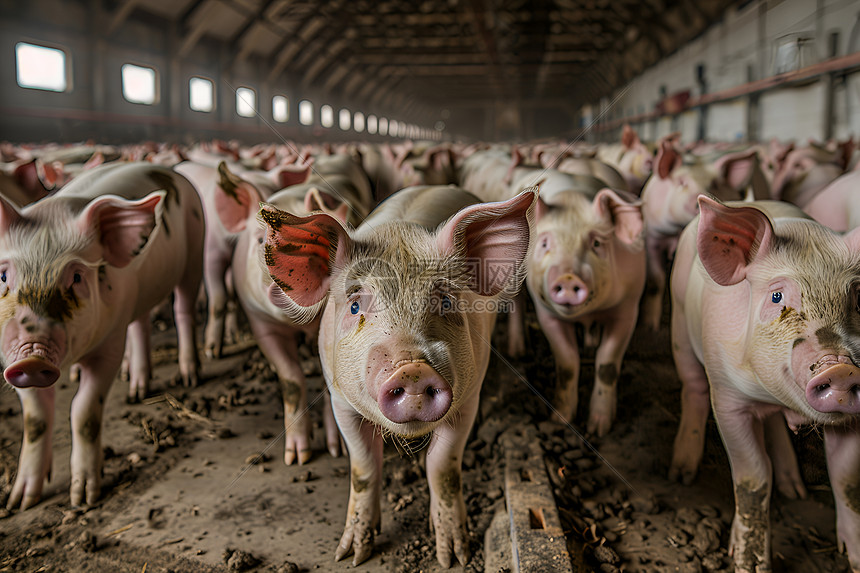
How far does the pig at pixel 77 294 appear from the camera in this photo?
2.34m

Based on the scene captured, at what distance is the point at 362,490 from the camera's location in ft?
8.16

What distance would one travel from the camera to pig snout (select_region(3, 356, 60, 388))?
2.24 m

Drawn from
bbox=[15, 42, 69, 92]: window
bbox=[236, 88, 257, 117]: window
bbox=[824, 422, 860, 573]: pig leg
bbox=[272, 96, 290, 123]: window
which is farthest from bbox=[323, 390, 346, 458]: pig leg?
bbox=[272, 96, 290, 123]: window

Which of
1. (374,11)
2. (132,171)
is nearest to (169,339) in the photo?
(132,171)

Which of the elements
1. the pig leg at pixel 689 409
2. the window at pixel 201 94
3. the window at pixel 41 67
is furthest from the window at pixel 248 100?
the pig leg at pixel 689 409

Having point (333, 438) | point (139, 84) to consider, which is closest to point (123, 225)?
point (333, 438)

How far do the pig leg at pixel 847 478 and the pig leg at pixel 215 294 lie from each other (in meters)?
4.02

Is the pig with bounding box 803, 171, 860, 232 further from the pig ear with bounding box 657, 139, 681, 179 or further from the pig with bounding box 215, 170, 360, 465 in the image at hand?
the pig with bounding box 215, 170, 360, 465

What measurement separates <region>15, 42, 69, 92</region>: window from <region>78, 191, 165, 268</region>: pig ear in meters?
14.3

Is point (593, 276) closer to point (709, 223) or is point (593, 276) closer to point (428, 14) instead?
point (709, 223)

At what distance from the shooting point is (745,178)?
482 cm

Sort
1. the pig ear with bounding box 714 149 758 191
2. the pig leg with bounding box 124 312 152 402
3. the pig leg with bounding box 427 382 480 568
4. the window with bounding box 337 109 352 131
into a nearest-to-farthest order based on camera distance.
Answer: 1. the pig leg with bounding box 427 382 480 568
2. the pig leg with bounding box 124 312 152 402
3. the pig ear with bounding box 714 149 758 191
4. the window with bounding box 337 109 352 131

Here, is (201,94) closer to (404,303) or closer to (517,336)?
(517,336)

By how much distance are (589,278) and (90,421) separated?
2.55 metres
